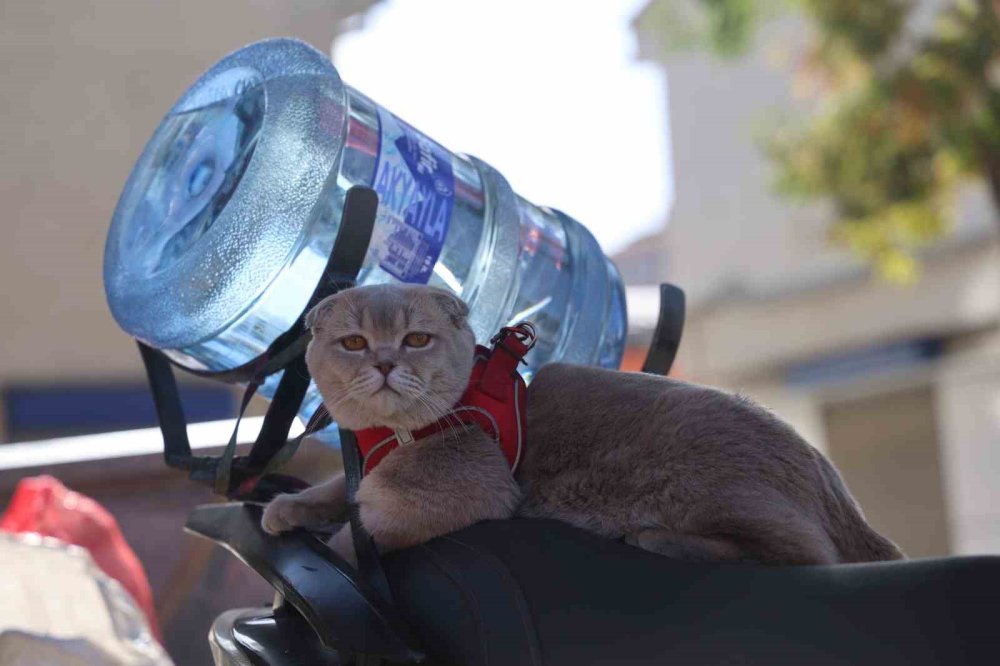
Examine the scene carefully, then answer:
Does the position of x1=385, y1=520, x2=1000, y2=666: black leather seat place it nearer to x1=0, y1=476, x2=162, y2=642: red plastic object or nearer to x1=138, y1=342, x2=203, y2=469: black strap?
x1=138, y1=342, x2=203, y2=469: black strap

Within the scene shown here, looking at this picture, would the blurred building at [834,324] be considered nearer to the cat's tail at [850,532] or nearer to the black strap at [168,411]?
the black strap at [168,411]

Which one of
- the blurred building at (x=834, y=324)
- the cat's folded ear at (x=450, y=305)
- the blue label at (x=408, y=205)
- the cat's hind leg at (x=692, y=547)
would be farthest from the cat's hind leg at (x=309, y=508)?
the blurred building at (x=834, y=324)

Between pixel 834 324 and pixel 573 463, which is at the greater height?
pixel 834 324

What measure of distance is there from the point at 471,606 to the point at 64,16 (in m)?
8.91

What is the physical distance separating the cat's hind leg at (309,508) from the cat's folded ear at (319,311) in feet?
1.06

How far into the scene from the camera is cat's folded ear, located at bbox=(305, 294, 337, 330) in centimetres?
191

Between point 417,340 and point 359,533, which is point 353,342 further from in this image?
point 359,533

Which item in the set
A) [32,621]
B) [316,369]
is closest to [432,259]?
[316,369]

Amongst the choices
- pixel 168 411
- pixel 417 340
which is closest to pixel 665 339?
pixel 417 340

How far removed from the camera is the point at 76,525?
3322mm

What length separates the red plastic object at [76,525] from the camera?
329 centimetres

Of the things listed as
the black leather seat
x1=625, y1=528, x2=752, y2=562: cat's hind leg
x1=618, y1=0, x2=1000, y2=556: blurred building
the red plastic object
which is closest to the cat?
x1=625, y1=528, x2=752, y2=562: cat's hind leg

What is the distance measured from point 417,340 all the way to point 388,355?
6 centimetres

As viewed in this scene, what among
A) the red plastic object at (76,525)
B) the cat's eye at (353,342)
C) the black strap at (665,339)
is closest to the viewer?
the cat's eye at (353,342)
